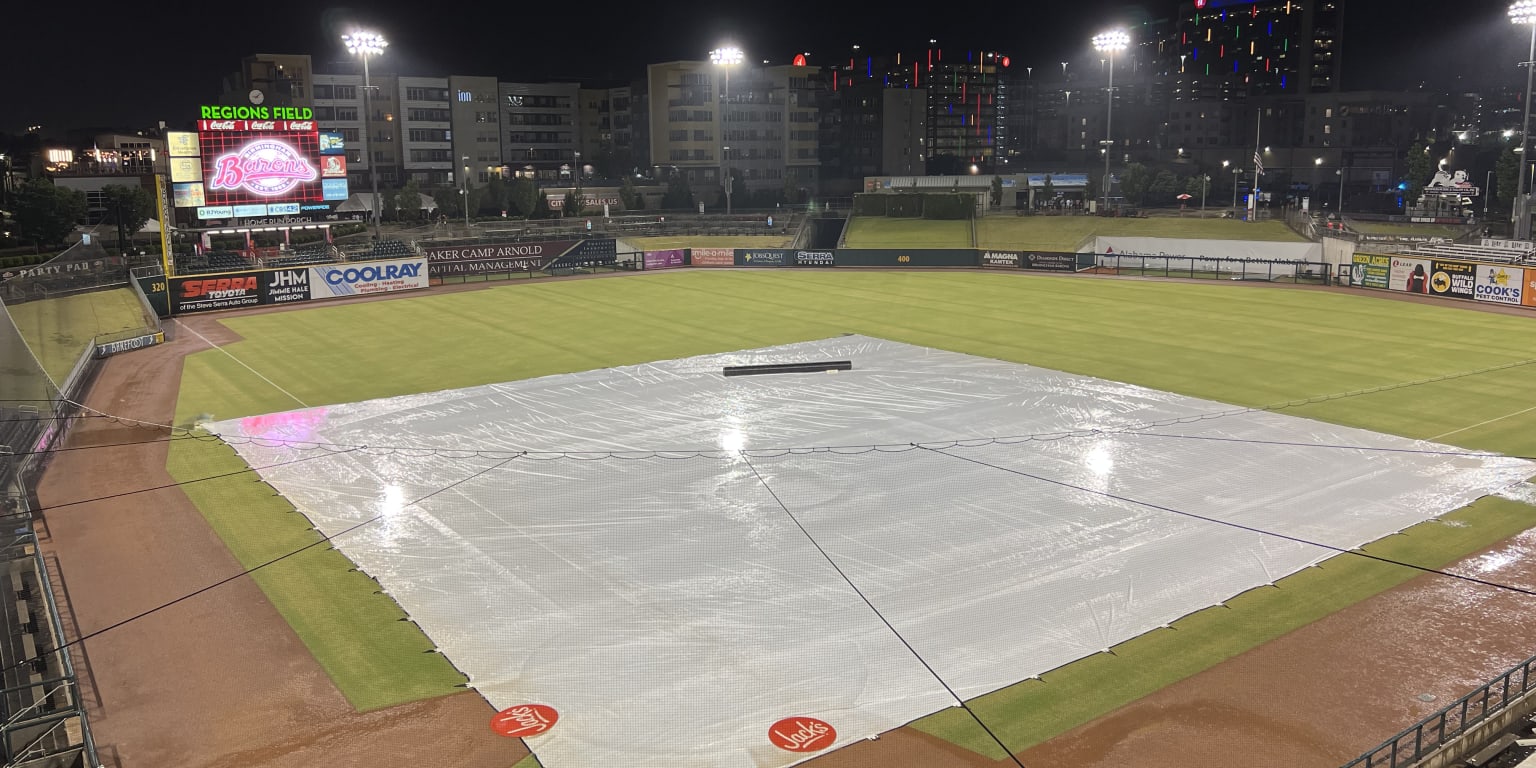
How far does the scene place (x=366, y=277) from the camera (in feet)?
172

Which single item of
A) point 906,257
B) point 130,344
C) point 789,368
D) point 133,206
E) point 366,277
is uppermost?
point 133,206

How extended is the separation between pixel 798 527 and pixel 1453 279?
141 feet

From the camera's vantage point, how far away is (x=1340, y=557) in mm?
15508

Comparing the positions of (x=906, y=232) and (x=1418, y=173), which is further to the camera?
(x=1418, y=173)

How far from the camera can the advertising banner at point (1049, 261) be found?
198 feet

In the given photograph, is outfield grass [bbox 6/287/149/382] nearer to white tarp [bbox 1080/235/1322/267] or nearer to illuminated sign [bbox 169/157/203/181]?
illuminated sign [bbox 169/157/203/181]

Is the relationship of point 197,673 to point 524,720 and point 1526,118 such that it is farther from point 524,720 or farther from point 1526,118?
point 1526,118

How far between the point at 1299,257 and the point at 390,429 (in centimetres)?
5075

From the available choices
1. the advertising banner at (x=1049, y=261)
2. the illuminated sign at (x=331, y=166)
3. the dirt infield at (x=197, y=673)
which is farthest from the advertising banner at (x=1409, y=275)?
the illuminated sign at (x=331, y=166)

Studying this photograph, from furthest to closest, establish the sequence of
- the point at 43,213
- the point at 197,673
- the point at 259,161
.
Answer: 1. the point at 43,213
2. the point at 259,161
3. the point at 197,673

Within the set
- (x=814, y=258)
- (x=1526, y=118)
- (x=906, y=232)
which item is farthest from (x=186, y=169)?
(x=1526, y=118)

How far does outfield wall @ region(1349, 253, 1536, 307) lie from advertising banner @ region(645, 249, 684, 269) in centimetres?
3749

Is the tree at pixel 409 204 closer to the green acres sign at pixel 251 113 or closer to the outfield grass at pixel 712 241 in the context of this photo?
the outfield grass at pixel 712 241

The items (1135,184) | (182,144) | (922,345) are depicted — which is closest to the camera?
(922,345)
